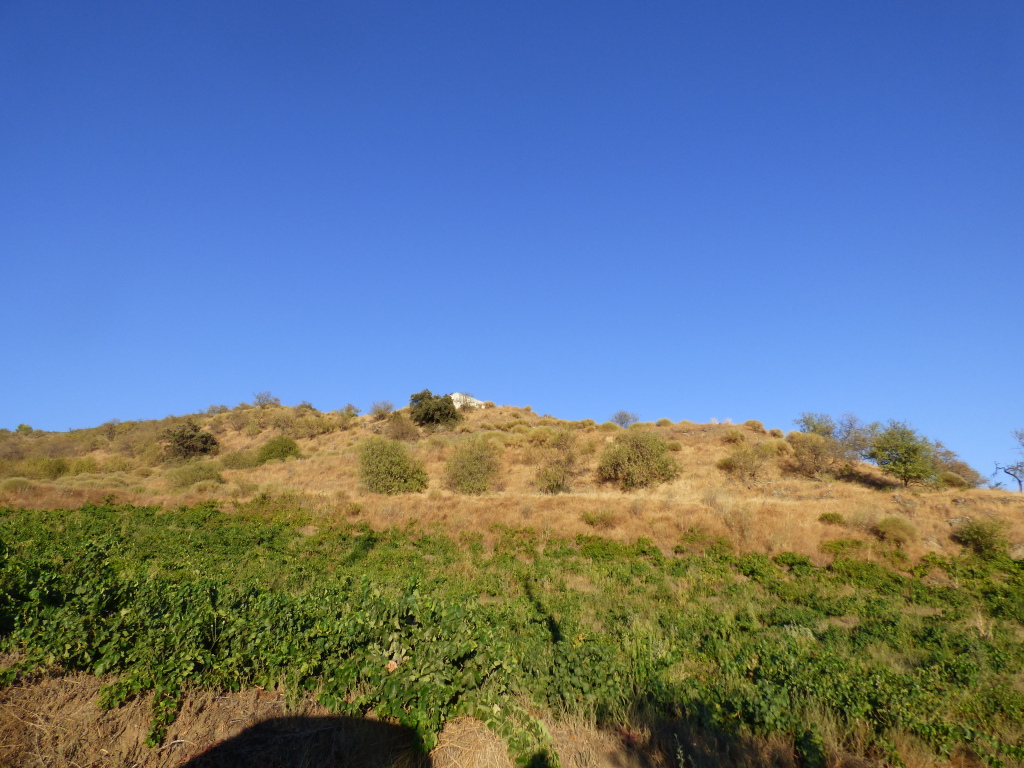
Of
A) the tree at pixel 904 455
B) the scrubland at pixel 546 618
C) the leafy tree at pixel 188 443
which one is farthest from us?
the leafy tree at pixel 188 443

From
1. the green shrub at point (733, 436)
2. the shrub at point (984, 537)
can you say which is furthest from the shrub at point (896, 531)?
the green shrub at point (733, 436)

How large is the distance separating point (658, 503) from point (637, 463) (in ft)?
32.1

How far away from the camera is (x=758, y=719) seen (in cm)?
546

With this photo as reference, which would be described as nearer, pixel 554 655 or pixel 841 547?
pixel 554 655

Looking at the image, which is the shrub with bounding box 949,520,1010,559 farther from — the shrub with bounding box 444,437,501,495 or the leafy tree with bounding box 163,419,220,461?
the leafy tree with bounding box 163,419,220,461

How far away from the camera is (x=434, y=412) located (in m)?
57.7

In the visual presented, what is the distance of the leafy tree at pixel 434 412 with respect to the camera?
57281 mm

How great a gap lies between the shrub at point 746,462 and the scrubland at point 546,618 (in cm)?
346

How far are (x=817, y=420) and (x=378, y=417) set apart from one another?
48.4 metres

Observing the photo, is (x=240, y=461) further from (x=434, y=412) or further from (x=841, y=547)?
(x=841, y=547)

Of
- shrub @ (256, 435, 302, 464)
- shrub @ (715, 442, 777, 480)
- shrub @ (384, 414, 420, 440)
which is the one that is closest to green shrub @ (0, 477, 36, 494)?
shrub @ (256, 435, 302, 464)

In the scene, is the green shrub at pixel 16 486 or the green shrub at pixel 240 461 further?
the green shrub at pixel 240 461

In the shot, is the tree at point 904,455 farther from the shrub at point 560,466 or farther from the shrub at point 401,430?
the shrub at point 401,430

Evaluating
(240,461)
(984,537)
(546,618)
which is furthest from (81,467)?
(984,537)
